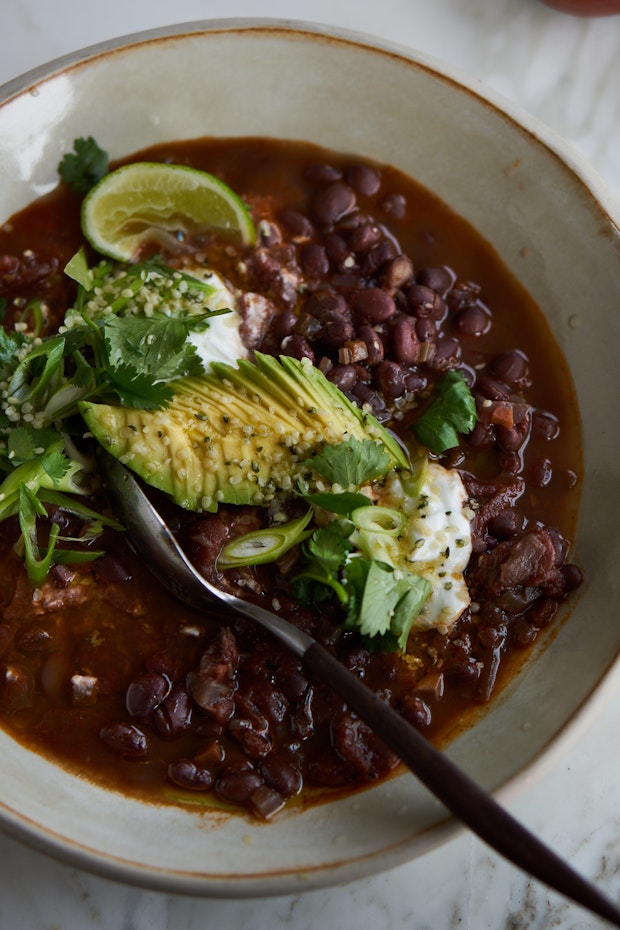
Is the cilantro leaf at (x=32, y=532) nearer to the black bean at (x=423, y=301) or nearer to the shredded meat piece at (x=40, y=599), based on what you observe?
the shredded meat piece at (x=40, y=599)

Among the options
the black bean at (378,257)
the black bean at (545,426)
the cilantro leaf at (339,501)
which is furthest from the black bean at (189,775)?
the black bean at (378,257)

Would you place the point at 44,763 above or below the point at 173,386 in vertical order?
below

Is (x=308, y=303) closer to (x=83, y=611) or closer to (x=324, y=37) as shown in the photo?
(x=324, y=37)

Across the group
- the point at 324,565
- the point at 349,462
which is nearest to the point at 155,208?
the point at 349,462

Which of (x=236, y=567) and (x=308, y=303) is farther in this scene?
(x=308, y=303)

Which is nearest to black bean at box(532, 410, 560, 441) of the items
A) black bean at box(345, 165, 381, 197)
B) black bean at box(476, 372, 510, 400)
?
black bean at box(476, 372, 510, 400)

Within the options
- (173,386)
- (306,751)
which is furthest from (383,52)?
(306,751)

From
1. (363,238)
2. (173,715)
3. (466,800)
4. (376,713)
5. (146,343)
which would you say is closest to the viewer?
(466,800)

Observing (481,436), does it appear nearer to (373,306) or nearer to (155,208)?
(373,306)
